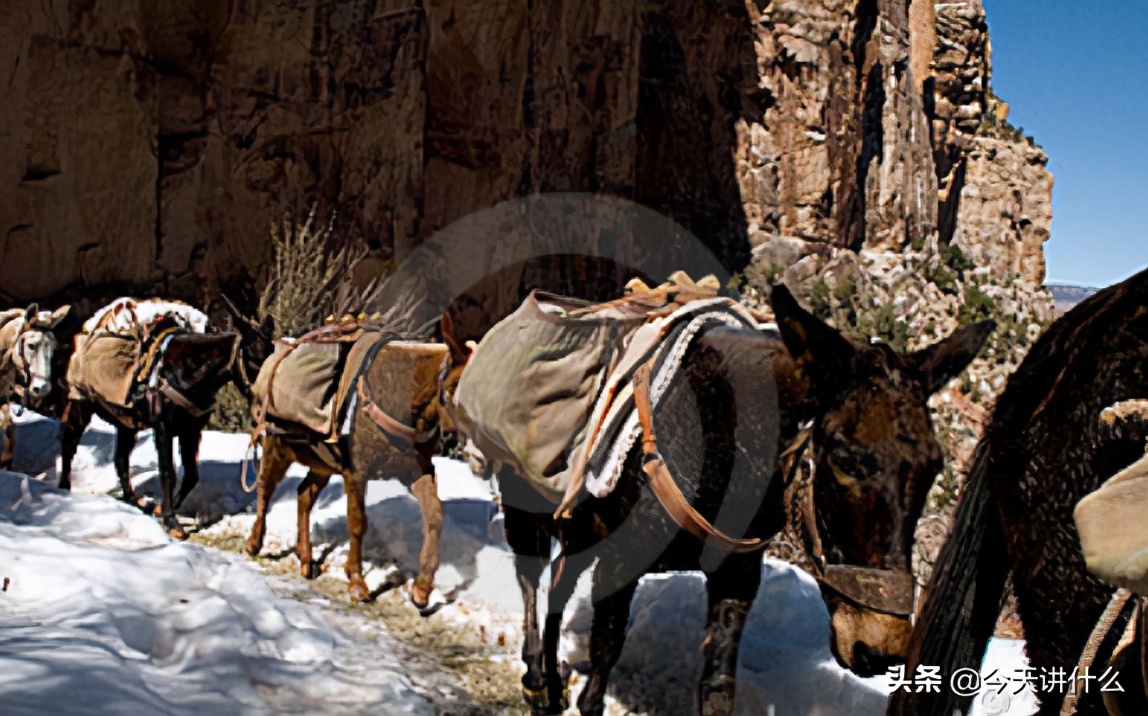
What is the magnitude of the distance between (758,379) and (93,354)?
6.69 metres

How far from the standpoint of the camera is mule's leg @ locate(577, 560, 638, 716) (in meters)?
3.60

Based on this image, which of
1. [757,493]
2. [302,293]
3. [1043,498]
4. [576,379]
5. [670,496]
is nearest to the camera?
[1043,498]

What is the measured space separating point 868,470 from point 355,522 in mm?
4187

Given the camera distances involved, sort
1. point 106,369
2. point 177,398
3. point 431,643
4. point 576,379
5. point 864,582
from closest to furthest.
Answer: point 864,582 < point 576,379 < point 431,643 < point 177,398 < point 106,369

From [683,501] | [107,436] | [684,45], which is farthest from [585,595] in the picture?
[684,45]

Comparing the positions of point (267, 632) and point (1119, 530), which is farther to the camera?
point (267, 632)

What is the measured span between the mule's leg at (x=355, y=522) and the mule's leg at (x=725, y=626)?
2.98 metres

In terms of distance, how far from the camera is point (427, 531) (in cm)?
574

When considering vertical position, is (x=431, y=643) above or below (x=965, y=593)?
below

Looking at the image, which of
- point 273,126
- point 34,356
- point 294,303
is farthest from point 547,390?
point 273,126

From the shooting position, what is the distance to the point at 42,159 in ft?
44.2

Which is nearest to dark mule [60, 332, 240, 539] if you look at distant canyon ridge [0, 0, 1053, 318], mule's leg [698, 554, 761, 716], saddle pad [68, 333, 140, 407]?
saddle pad [68, 333, 140, 407]

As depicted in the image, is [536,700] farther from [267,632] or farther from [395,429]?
[395,429]

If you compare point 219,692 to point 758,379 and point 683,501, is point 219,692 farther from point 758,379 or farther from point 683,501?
point 758,379
